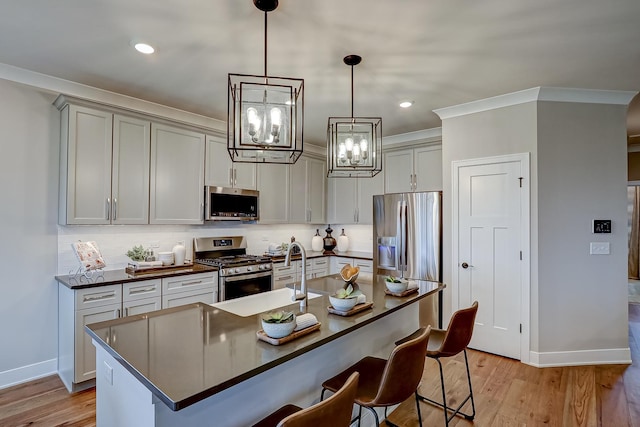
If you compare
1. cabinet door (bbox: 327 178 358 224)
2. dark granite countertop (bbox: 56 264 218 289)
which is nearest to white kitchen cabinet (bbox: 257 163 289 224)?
cabinet door (bbox: 327 178 358 224)

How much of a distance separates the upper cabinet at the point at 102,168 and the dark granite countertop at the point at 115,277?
50 cm

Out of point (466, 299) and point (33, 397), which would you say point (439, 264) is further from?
point (33, 397)

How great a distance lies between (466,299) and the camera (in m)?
3.64

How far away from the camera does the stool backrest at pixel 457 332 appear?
2100 mm

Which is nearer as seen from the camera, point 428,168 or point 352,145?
point 352,145

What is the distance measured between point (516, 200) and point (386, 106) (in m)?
1.66

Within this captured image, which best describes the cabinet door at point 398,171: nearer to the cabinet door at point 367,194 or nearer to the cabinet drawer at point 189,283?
the cabinet door at point 367,194

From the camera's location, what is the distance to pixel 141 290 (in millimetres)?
3016

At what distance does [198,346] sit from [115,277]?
210 centimetres

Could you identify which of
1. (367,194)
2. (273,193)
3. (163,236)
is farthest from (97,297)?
(367,194)

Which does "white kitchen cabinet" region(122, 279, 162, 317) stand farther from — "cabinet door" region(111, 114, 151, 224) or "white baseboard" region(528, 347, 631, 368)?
"white baseboard" region(528, 347, 631, 368)

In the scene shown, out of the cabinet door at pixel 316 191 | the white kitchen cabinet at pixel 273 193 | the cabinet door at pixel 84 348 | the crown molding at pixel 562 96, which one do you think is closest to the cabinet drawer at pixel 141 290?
the cabinet door at pixel 84 348

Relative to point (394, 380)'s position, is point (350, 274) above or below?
above

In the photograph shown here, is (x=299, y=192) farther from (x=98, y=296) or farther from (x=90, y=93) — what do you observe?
(x=98, y=296)
